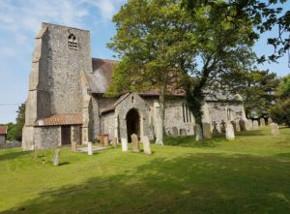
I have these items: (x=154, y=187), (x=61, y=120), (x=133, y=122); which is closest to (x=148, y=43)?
(x=133, y=122)

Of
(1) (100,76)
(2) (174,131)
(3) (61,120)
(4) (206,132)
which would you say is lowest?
(4) (206,132)

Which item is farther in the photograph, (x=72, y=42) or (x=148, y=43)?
(x=72, y=42)

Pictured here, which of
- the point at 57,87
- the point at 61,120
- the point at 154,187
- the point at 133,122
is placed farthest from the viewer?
the point at 57,87

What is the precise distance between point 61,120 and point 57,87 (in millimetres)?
3886

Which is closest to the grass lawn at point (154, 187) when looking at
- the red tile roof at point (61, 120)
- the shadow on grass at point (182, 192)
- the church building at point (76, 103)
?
the shadow on grass at point (182, 192)

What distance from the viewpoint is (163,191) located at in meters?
8.99

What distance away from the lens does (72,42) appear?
3522cm

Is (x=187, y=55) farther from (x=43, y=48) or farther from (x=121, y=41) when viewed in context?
(x=43, y=48)

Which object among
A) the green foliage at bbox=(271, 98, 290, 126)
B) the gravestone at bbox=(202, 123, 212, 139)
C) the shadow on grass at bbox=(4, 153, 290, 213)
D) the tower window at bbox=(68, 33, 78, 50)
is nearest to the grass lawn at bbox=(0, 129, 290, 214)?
the shadow on grass at bbox=(4, 153, 290, 213)

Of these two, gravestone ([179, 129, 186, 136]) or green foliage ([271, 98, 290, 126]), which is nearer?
green foliage ([271, 98, 290, 126])

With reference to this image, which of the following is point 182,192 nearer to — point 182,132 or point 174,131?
point 174,131

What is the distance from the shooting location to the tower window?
35000mm

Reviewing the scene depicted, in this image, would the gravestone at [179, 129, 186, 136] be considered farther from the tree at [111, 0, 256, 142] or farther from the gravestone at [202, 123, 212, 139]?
the tree at [111, 0, 256, 142]

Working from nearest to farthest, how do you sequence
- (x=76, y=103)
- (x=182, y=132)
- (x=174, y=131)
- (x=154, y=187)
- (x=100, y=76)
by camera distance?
(x=154, y=187), (x=76, y=103), (x=100, y=76), (x=174, y=131), (x=182, y=132)
